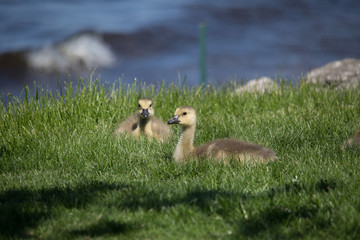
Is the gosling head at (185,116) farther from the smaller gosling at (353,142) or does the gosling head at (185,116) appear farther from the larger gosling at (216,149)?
the smaller gosling at (353,142)

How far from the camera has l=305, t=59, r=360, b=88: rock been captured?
33.3 feet

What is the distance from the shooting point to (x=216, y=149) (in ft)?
Answer: 19.2

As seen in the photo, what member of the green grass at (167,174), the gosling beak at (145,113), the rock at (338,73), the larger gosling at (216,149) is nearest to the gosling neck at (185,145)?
the larger gosling at (216,149)

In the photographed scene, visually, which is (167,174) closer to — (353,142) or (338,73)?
(353,142)

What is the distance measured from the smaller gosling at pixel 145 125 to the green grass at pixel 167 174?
0.28 meters

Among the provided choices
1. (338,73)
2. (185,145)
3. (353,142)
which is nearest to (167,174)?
(185,145)

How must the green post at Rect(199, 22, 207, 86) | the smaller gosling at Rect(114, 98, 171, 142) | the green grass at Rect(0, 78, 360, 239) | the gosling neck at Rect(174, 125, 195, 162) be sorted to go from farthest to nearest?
the green post at Rect(199, 22, 207, 86) < the smaller gosling at Rect(114, 98, 171, 142) < the gosling neck at Rect(174, 125, 195, 162) < the green grass at Rect(0, 78, 360, 239)

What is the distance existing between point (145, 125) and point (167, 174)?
1.87 meters

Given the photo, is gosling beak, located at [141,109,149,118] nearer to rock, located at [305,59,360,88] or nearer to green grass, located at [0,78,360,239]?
green grass, located at [0,78,360,239]

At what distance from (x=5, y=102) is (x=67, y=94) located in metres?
1.06

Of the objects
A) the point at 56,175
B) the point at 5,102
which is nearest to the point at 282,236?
the point at 56,175

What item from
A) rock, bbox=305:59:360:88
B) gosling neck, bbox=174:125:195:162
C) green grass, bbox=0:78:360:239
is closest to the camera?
green grass, bbox=0:78:360:239

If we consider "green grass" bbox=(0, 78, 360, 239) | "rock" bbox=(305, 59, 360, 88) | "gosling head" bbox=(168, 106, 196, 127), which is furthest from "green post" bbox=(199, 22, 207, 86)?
"gosling head" bbox=(168, 106, 196, 127)

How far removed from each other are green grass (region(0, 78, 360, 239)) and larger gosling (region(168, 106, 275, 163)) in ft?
0.42
